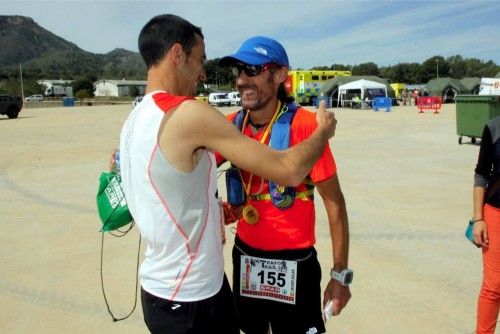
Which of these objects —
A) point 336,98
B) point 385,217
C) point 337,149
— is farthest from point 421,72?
point 385,217

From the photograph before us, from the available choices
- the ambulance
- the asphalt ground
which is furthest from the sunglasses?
the ambulance

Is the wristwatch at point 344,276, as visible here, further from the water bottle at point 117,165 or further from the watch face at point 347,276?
the water bottle at point 117,165

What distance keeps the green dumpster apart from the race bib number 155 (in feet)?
38.1

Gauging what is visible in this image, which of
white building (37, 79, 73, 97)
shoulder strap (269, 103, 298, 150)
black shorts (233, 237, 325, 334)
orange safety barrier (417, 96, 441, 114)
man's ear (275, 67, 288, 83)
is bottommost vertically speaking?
black shorts (233, 237, 325, 334)

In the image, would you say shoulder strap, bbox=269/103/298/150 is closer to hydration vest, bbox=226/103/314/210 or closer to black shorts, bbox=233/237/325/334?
hydration vest, bbox=226/103/314/210

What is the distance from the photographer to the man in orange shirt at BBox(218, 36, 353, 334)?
7.17ft

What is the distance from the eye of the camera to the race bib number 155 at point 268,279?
2238 millimetres

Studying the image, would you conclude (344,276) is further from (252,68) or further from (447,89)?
(447,89)

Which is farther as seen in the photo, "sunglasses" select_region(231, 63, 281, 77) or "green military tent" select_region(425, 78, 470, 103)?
"green military tent" select_region(425, 78, 470, 103)

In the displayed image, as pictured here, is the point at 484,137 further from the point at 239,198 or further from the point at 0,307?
the point at 0,307

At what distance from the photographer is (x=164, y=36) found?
170 cm

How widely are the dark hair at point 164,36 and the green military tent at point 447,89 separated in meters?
49.2

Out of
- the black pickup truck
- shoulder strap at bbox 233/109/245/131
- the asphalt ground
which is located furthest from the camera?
the black pickup truck

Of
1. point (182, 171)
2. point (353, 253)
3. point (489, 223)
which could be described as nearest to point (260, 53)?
point (182, 171)
